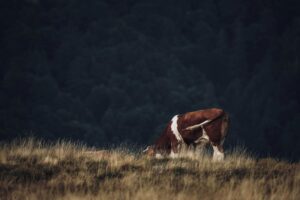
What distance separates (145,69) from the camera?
144 metres

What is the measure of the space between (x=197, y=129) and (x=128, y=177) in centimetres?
444

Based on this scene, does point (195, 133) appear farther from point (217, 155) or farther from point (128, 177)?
point (128, 177)

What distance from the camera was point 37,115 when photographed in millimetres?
103812

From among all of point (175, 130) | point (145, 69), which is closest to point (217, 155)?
point (175, 130)

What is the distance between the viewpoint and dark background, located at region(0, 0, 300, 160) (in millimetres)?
101669

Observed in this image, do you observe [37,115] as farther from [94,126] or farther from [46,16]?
[46,16]

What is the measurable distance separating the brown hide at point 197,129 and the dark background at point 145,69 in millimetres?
67548

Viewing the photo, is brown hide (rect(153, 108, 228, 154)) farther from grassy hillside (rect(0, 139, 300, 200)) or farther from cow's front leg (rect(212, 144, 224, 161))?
grassy hillside (rect(0, 139, 300, 200))

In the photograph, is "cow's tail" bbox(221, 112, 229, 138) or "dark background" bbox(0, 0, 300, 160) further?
"dark background" bbox(0, 0, 300, 160)

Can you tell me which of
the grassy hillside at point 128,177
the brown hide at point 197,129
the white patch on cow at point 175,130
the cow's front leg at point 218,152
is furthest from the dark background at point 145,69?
the grassy hillside at point 128,177

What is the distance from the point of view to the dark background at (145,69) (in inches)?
4003

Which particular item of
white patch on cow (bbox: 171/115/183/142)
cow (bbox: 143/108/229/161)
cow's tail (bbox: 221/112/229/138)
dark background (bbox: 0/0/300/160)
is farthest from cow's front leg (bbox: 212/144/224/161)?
dark background (bbox: 0/0/300/160)

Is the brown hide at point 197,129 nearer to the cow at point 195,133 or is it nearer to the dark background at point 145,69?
the cow at point 195,133

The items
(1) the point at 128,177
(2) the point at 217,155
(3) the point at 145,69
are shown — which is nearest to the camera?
(1) the point at 128,177
